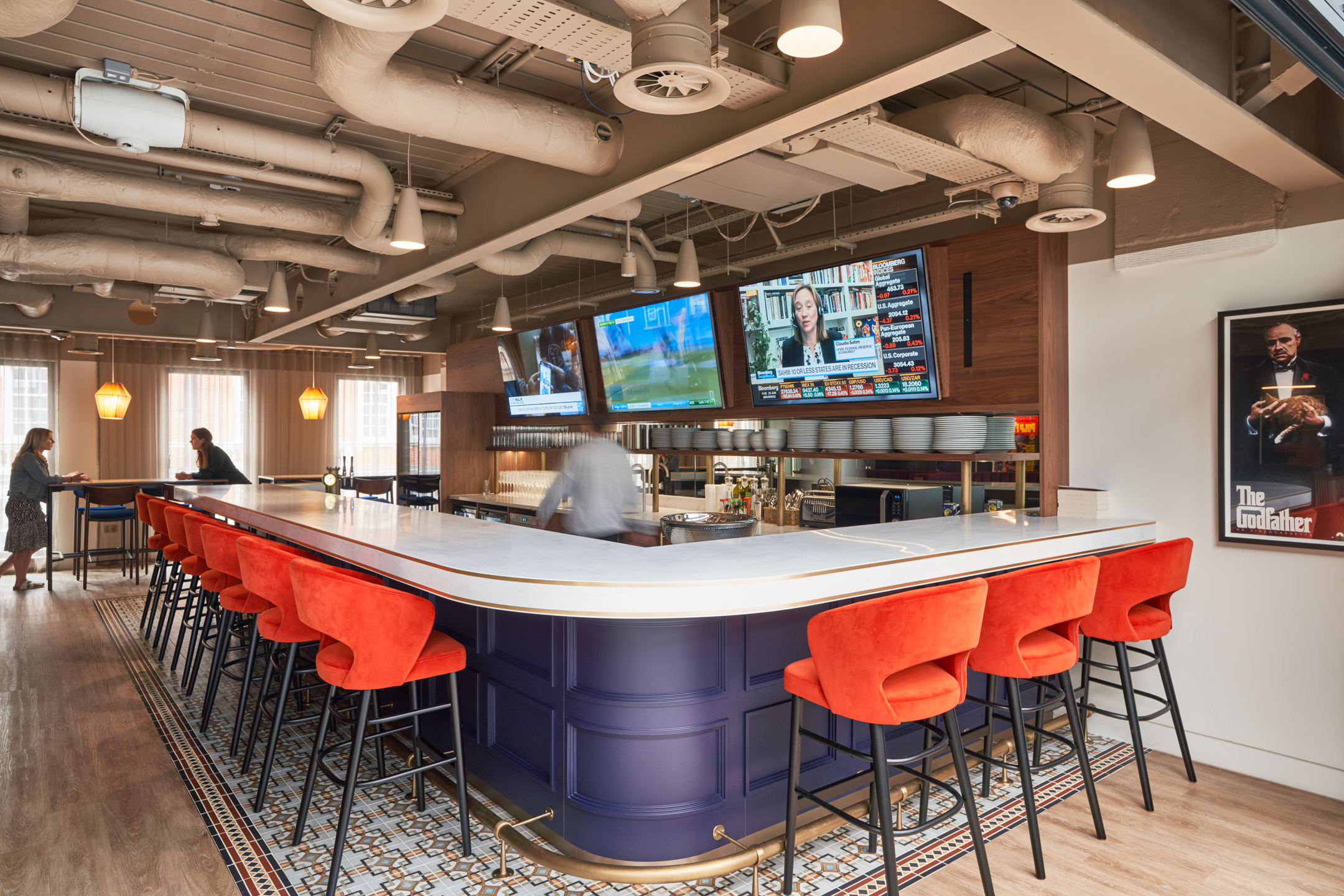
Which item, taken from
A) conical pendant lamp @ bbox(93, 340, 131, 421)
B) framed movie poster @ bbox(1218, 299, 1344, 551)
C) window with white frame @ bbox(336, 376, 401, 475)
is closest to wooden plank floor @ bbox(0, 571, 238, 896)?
conical pendant lamp @ bbox(93, 340, 131, 421)

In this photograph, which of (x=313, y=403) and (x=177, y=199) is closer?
(x=177, y=199)

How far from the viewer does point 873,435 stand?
457 cm

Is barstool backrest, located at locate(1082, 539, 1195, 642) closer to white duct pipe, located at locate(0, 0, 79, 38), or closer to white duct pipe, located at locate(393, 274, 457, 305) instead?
white duct pipe, located at locate(0, 0, 79, 38)

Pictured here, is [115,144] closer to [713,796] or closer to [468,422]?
[713,796]

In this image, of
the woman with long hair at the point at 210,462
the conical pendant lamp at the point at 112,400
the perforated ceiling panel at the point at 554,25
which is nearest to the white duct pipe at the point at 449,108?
the perforated ceiling panel at the point at 554,25

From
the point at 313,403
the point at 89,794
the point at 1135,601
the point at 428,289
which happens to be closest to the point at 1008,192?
the point at 1135,601

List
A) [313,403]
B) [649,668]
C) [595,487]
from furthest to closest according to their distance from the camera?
[313,403] → [595,487] → [649,668]

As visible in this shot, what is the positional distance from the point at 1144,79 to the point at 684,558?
2.08 metres

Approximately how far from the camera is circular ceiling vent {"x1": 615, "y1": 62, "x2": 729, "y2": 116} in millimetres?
2184

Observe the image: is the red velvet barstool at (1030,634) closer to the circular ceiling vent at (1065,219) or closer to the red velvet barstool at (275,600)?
the circular ceiling vent at (1065,219)

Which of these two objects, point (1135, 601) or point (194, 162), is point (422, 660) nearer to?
point (1135, 601)

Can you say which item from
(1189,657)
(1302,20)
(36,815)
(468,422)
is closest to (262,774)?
(36,815)

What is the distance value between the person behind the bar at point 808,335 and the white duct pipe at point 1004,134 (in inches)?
67.8

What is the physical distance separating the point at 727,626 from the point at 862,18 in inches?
79.6
